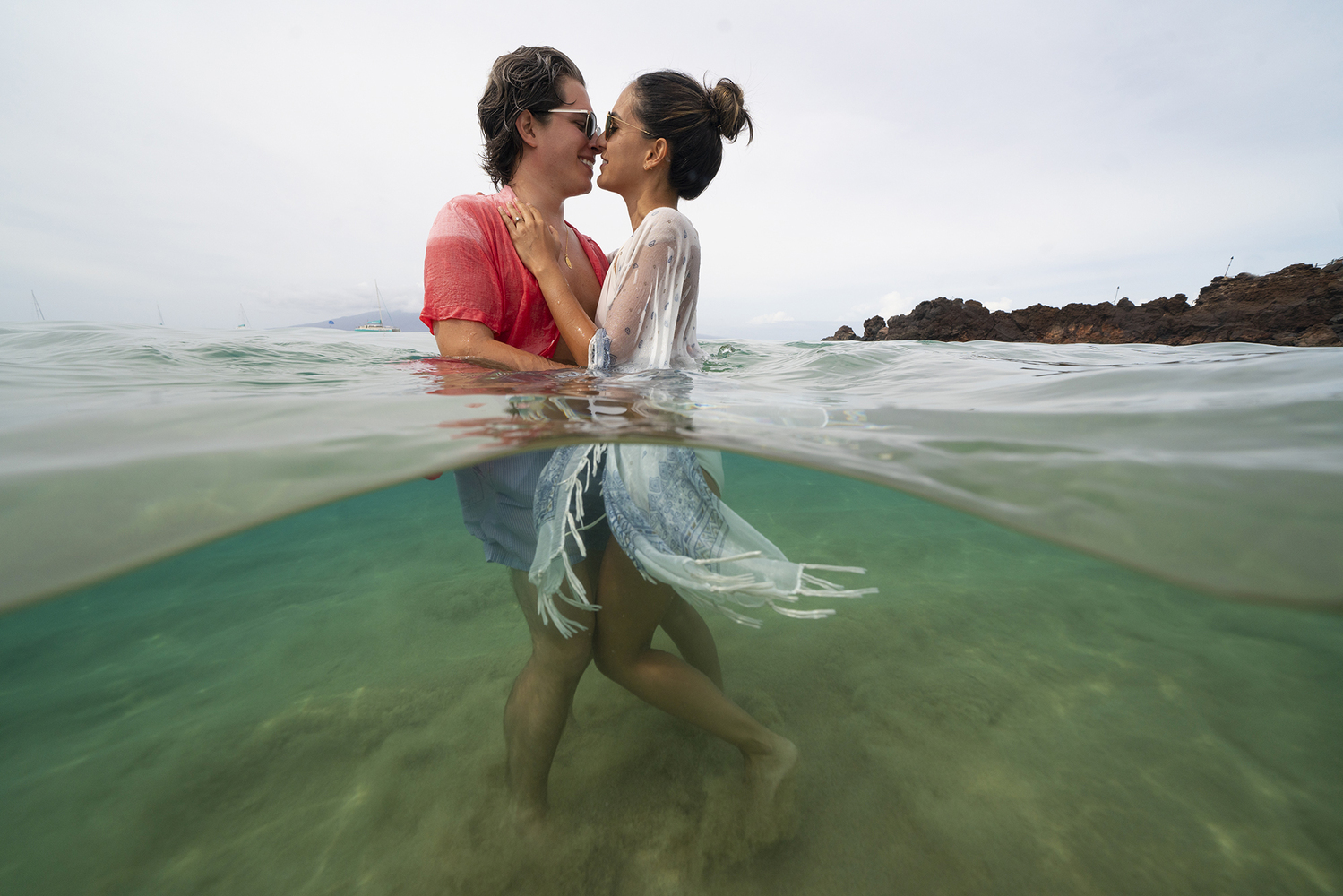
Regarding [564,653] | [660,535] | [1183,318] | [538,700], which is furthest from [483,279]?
[1183,318]

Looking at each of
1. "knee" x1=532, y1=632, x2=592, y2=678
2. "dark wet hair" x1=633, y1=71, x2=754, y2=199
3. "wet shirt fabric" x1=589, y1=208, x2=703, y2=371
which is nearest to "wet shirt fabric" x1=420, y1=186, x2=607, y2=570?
"knee" x1=532, y1=632, x2=592, y2=678

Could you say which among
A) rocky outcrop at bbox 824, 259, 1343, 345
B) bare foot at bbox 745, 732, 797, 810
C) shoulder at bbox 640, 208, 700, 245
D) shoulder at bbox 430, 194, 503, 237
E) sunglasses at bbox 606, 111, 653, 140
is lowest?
bare foot at bbox 745, 732, 797, 810

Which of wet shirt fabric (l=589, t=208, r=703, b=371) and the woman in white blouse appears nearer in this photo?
the woman in white blouse

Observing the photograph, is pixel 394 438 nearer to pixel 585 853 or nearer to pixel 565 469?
pixel 565 469

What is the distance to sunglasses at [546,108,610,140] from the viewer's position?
8.61 ft

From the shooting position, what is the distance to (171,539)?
4.90ft

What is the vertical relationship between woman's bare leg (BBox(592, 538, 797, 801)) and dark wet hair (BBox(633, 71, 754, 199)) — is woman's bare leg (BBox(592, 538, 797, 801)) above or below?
below

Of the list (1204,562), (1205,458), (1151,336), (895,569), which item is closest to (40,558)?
(1204,562)

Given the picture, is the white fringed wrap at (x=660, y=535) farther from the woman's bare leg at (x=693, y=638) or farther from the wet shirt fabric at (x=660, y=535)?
the woman's bare leg at (x=693, y=638)

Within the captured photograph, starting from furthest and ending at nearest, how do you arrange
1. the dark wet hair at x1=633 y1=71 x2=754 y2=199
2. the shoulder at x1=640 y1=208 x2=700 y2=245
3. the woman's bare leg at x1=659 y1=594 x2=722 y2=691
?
the woman's bare leg at x1=659 y1=594 x2=722 y2=691, the dark wet hair at x1=633 y1=71 x2=754 y2=199, the shoulder at x1=640 y1=208 x2=700 y2=245

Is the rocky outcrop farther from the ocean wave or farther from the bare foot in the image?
the bare foot

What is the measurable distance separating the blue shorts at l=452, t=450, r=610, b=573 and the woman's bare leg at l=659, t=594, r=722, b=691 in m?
0.93

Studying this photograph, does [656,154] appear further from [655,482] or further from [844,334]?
[844,334]

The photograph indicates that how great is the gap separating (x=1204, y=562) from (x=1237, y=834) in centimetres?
233
